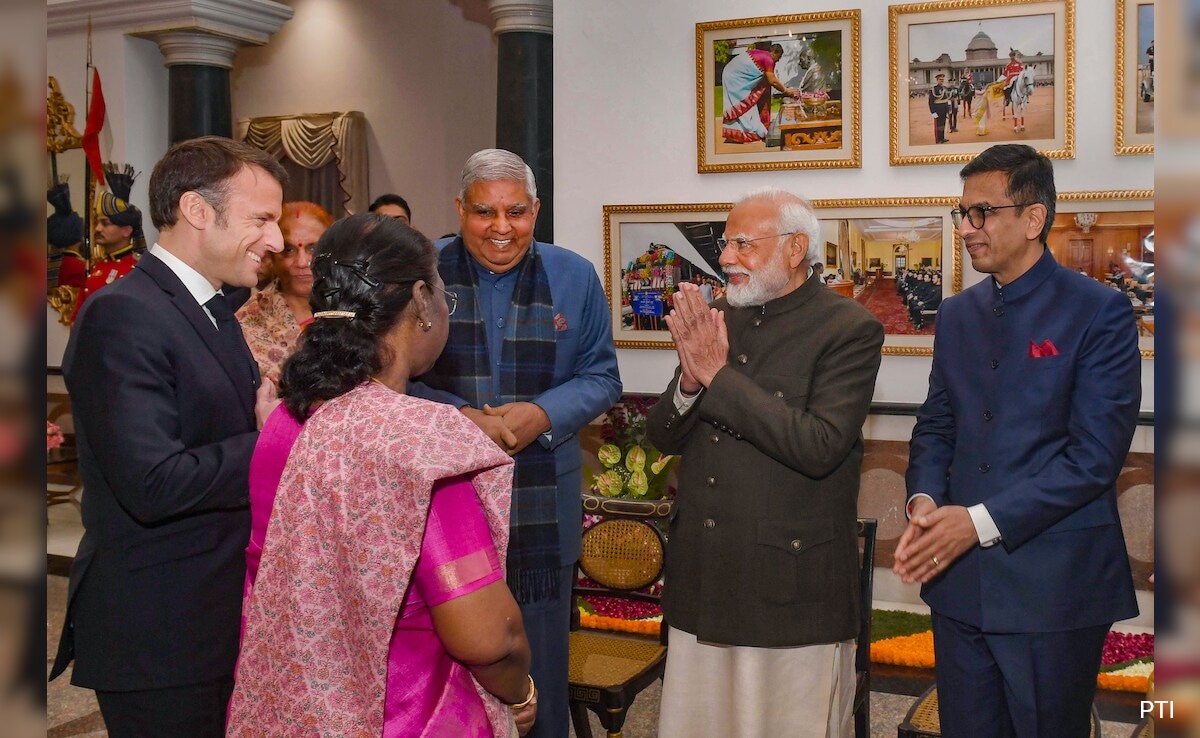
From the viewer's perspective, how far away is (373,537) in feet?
5.40

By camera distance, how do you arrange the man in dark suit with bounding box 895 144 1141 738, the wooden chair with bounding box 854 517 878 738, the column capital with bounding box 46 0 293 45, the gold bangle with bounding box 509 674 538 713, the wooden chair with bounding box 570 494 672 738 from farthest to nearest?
the column capital with bounding box 46 0 293 45 < the wooden chair with bounding box 570 494 672 738 < the wooden chair with bounding box 854 517 878 738 < the man in dark suit with bounding box 895 144 1141 738 < the gold bangle with bounding box 509 674 538 713

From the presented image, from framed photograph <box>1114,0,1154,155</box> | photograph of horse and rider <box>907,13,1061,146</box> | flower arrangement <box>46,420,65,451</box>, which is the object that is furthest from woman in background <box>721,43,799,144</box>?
flower arrangement <box>46,420,65,451</box>

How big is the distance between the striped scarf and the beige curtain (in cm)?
665

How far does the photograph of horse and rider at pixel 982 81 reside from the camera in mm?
4680

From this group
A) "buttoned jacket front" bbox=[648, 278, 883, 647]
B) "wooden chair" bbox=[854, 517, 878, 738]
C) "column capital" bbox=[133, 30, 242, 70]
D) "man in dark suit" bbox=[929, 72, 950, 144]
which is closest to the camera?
"buttoned jacket front" bbox=[648, 278, 883, 647]

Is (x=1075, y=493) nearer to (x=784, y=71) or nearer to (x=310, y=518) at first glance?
(x=310, y=518)

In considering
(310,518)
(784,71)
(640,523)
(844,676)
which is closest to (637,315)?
(784,71)

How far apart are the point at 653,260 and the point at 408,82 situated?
4854 mm

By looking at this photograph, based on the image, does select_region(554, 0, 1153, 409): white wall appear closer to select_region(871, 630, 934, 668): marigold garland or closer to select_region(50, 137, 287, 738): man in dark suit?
select_region(871, 630, 934, 668): marigold garland

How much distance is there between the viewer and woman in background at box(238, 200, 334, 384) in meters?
3.44

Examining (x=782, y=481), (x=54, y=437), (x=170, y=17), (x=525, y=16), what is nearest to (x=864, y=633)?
(x=782, y=481)

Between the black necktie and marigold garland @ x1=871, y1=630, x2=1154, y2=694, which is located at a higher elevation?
the black necktie

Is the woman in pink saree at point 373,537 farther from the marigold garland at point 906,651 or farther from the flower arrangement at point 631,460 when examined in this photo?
the flower arrangement at point 631,460

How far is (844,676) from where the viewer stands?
2.89 m
